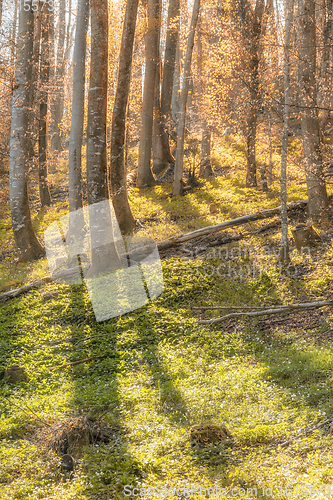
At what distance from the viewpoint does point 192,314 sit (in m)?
8.81

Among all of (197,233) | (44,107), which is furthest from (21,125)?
(197,233)

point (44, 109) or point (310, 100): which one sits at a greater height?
point (44, 109)

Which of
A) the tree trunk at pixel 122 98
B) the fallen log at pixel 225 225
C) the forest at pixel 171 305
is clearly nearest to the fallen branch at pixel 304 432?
the forest at pixel 171 305

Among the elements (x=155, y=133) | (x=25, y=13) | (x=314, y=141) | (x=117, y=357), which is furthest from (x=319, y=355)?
(x=155, y=133)

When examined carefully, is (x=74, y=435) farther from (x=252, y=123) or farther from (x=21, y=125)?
(x=252, y=123)

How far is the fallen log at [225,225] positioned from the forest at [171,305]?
46 mm

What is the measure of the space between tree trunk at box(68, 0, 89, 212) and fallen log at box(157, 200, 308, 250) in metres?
3.62

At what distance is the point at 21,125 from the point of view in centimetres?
1210

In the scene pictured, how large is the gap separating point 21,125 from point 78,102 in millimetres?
1930

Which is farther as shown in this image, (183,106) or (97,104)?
(183,106)

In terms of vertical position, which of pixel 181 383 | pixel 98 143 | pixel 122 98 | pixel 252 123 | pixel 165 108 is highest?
pixel 165 108

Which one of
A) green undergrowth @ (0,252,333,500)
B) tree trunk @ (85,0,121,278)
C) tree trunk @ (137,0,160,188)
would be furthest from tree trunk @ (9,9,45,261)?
tree trunk @ (137,0,160,188)

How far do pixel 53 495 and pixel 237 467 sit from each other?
188 cm

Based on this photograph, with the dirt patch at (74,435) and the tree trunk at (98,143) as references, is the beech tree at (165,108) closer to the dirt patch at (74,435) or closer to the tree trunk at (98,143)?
the tree trunk at (98,143)
